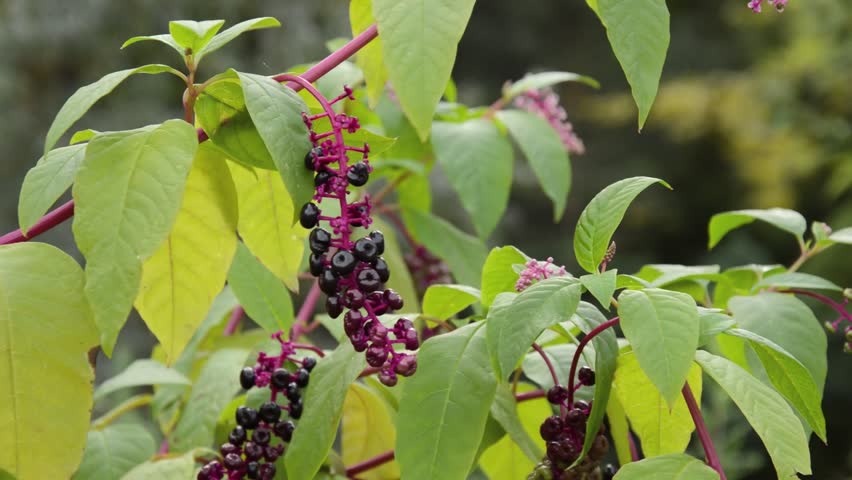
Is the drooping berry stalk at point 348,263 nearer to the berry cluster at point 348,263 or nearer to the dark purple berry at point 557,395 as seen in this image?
the berry cluster at point 348,263

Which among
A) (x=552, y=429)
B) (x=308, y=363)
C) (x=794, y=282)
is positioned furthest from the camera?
(x=794, y=282)

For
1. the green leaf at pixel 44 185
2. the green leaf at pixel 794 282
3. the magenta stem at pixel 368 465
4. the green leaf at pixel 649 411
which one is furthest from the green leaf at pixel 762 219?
the green leaf at pixel 44 185

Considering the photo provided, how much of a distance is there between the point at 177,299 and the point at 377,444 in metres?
0.30

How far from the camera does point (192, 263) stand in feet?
2.34

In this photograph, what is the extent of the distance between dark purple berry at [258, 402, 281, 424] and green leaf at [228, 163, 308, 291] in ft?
0.30

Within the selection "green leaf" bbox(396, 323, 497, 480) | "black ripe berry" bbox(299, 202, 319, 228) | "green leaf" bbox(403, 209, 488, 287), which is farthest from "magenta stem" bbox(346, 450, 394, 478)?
"green leaf" bbox(403, 209, 488, 287)

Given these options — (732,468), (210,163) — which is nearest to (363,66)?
(210,163)

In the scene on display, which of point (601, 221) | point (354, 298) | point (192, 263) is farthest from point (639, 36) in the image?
point (192, 263)

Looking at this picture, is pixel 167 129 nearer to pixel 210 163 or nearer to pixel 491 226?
pixel 210 163

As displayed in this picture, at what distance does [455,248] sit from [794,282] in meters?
0.48

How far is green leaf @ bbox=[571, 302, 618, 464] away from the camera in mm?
623

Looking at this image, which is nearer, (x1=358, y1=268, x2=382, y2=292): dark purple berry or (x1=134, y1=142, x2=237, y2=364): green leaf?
(x1=358, y1=268, x2=382, y2=292): dark purple berry

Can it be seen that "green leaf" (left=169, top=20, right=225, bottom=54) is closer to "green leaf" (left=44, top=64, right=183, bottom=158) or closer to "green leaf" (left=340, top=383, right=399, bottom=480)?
"green leaf" (left=44, top=64, right=183, bottom=158)

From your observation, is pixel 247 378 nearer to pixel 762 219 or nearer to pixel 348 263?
pixel 348 263
